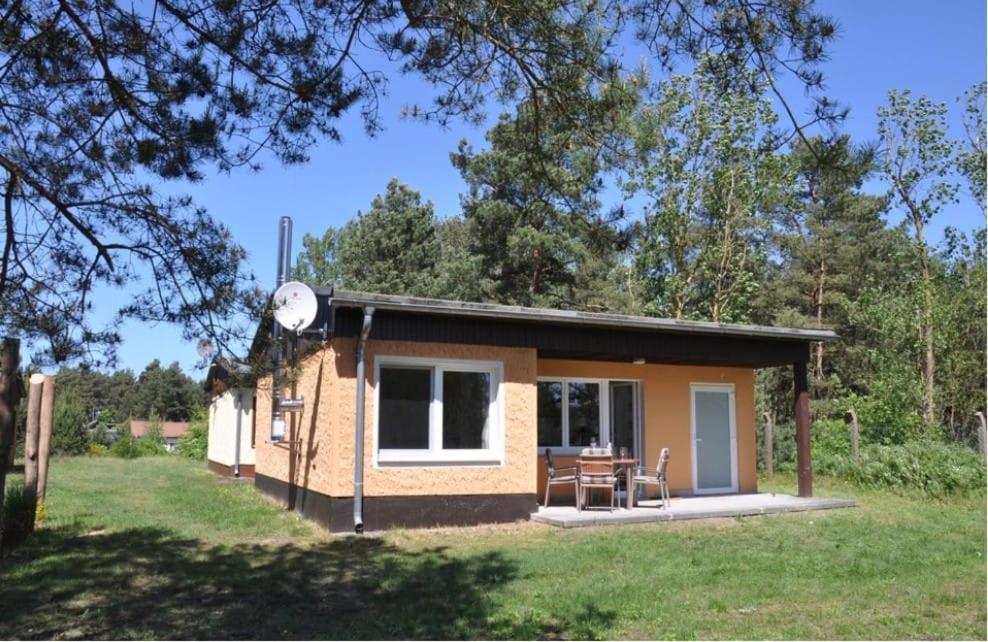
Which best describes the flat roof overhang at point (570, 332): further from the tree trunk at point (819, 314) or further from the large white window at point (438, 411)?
the tree trunk at point (819, 314)

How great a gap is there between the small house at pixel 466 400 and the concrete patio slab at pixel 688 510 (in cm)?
56

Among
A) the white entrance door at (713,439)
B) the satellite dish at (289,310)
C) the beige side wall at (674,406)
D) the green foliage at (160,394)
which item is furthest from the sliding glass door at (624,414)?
the green foliage at (160,394)

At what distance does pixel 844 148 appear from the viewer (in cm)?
488

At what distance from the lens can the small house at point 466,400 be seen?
10.3 metres

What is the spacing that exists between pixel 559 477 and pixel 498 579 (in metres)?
5.63

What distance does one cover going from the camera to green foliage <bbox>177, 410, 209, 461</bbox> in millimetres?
28036

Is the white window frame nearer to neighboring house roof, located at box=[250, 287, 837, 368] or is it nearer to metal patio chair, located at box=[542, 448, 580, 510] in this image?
metal patio chair, located at box=[542, 448, 580, 510]

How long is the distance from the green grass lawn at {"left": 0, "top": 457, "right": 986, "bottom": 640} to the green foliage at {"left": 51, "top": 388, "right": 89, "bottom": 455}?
16.5 metres

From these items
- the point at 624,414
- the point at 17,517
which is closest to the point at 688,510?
the point at 624,414

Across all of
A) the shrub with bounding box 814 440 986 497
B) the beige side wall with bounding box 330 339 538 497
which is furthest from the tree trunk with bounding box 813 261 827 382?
the beige side wall with bounding box 330 339 538 497

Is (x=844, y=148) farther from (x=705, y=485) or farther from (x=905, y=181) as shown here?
(x=905, y=181)

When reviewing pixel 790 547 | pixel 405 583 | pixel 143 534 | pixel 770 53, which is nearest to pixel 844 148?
pixel 770 53

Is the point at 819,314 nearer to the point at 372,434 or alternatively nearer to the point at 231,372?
the point at 372,434

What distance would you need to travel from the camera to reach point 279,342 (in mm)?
6000
